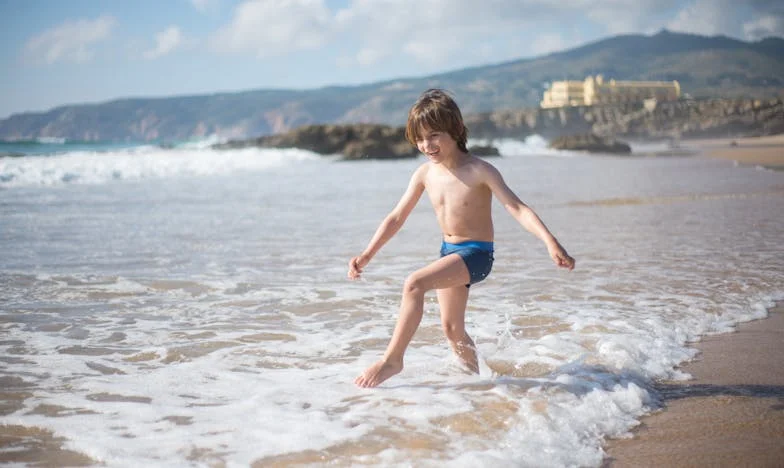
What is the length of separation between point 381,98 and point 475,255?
13527cm

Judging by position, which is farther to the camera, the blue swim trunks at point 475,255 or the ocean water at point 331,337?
the blue swim trunks at point 475,255

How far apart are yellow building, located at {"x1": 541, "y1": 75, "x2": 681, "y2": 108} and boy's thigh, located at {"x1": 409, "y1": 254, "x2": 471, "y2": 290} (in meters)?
112

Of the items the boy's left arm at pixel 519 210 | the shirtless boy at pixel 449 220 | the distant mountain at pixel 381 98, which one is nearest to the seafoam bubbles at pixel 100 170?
the shirtless boy at pixel 449 220

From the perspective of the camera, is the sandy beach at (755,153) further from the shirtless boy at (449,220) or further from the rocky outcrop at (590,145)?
the shirtless boy at (449,220)

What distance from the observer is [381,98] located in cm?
13550

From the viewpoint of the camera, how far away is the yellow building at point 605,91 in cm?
11075

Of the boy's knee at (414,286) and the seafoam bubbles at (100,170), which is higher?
the seafoam bubbles at (100,170)

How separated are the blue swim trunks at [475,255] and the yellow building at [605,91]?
112075 mm

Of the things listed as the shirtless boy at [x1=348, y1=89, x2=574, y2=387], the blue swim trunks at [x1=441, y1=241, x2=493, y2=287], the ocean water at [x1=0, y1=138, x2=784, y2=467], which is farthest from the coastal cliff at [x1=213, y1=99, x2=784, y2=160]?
the blue swim trunks at [x1=441, y1=241, x2=493, y2=287]

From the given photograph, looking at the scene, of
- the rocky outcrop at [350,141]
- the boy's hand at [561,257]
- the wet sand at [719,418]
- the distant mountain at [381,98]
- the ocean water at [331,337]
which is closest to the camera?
the wet sand at [719,418]

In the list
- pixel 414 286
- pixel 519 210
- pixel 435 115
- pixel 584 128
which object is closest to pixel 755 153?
pixel 519 210

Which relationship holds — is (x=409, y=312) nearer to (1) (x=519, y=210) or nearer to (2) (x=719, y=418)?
(1) (x=519, y=210)

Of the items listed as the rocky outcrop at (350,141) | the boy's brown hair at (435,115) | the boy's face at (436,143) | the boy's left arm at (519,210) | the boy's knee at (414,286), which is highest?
the rocky outcrop at (350,141)

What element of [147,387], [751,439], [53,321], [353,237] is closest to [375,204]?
[353,237]
